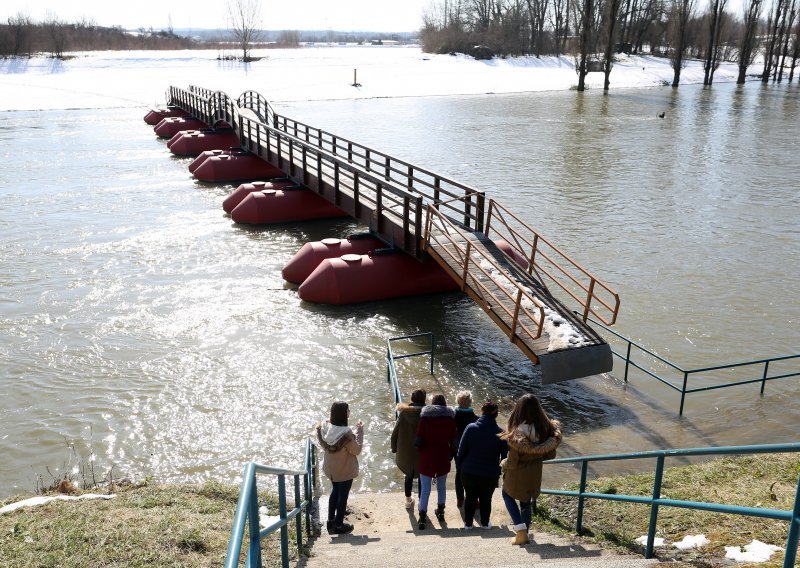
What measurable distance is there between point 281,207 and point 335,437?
16.6 meters

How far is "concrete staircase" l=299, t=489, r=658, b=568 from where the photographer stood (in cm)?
537

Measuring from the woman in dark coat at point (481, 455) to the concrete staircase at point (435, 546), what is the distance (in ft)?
1.35

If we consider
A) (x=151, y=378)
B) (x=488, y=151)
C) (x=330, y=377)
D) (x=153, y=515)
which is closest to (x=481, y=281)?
(x=330, y=377)

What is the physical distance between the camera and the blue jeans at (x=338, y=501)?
6875 mm

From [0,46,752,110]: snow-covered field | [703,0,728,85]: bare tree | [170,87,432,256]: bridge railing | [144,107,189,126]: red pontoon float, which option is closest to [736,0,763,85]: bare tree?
[703,0,728,85]: bare tree

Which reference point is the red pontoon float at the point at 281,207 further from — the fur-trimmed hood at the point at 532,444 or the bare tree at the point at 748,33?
the bare tree at the point at 748,33

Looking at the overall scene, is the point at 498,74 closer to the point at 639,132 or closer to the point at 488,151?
the point at 639,132

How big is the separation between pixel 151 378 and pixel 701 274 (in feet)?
41.4

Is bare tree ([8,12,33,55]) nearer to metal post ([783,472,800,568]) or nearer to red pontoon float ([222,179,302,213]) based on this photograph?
red pontoon float ([222,179,302,213])

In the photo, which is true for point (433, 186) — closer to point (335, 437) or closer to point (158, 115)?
point (335, 437)

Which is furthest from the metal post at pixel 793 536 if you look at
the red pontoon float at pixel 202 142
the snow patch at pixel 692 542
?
the red pontoon float at pixel 202 142

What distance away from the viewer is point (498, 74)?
8731 centimetres

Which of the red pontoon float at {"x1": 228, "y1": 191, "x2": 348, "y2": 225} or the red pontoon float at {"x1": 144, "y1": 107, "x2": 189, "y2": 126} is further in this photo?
the red pontoon float at {"x1": 144, "y1": 107, "x2": 189, "y2": 126}

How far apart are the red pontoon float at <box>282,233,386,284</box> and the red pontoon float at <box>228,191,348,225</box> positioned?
17.5 ft
